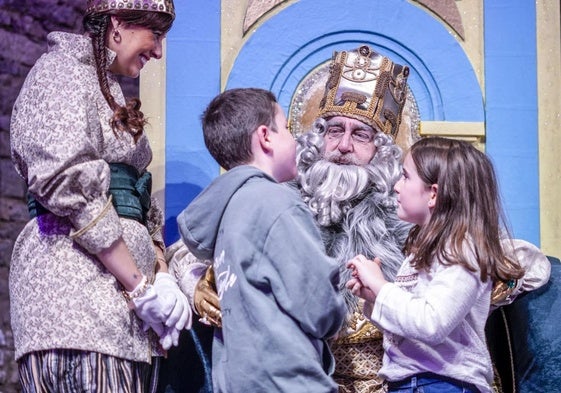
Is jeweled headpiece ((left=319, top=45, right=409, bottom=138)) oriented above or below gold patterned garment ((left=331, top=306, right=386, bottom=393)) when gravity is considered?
above

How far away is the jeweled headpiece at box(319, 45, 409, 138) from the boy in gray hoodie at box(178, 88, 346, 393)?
1.11 m

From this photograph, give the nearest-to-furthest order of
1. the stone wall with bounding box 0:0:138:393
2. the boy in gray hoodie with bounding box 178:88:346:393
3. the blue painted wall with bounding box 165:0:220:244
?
the boy in gray hoodie with bounding box 178:88:346:393
the blue painted wall with bounding box 165:0:220:244
the stone wall with bounding box 0:0:138:393

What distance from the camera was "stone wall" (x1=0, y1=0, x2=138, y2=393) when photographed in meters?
3.72

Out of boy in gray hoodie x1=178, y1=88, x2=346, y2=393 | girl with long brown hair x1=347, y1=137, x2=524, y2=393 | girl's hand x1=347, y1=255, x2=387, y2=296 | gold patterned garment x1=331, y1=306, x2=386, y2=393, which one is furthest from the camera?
gold patterned garment x1=331, y1=306, x2=386, y2=393

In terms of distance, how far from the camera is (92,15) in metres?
2.63

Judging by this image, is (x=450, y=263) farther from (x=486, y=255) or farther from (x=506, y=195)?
(x=506, y=195)

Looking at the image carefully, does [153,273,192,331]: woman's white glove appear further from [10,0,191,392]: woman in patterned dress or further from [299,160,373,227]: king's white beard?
[299,160,373,227]: king's white beard

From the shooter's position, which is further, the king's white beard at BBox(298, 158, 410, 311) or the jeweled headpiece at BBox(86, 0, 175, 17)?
the king's white beard at BBox(298, 158, 410, 311)

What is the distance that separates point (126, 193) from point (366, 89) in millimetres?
1196

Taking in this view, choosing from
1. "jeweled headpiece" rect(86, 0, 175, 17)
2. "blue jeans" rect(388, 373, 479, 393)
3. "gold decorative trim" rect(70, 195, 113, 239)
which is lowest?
"blue jeans" rect(388, 373, 479, 393)

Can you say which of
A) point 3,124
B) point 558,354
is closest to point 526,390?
point 558,354

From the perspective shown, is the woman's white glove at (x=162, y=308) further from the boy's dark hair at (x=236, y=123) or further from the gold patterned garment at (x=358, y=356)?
the gold patterned garment at (x=358, y=356)

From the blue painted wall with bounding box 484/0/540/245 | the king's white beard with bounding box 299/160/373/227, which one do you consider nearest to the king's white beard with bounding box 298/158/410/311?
the king's white beard with bounding box 299/160/373/227

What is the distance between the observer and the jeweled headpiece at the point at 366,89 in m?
3.38
